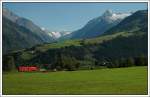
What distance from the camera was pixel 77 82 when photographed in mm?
7477

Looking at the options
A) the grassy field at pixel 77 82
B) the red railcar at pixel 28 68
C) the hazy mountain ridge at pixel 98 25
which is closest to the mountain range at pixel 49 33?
the hazy mountain ridge at pixel 98 25

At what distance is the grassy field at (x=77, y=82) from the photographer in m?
7.18

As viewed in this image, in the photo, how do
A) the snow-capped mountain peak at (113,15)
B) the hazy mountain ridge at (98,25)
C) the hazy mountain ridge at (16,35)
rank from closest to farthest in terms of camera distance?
the hazy mountain ridge at (16,35) → the snow-capped mountain peak at (113,15) → the hazy mountain ridge at (98,25)

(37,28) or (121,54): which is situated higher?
(37,28)

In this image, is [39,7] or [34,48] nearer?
[39,7]

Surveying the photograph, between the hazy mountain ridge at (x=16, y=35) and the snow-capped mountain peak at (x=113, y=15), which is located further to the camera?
the snow-capped mountain peak at (x=113, y=15)

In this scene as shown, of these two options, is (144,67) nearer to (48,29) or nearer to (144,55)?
(144,55)

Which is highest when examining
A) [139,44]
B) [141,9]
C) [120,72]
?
[141,9]

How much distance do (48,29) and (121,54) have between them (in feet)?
4.89

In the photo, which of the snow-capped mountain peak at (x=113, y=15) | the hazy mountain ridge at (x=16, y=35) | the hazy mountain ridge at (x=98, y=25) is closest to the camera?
the hazy mountain ridge at (x=16, y=35)

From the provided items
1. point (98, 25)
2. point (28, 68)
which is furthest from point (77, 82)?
point (98, 25)

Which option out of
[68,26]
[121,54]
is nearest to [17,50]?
[68,26]

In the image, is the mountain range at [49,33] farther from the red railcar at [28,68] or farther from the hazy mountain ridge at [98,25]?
the red railcar at [28,68]

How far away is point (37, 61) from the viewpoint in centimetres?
780
